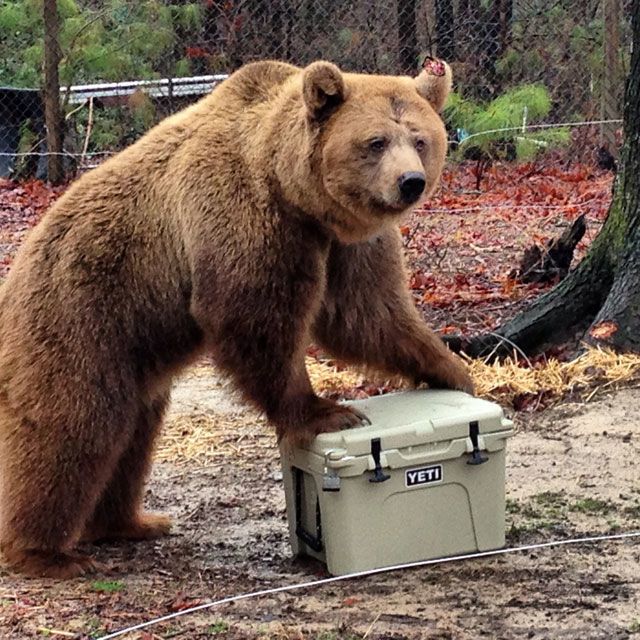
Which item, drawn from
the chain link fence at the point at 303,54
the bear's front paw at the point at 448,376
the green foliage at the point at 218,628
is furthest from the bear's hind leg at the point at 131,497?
the chain link fence at the point at 303,54

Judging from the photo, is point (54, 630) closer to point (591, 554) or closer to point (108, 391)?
point (108, 391)

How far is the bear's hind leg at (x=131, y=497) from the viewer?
16.3 feet

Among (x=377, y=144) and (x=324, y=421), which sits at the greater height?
(x=377, y=144)

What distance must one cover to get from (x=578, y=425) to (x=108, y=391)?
7.83ft

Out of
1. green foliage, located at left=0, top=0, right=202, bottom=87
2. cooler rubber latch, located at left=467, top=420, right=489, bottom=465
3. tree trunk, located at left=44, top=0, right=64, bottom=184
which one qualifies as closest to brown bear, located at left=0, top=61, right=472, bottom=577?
cooler rubber latch, located at left=467, top=420, right=489, bottom=465

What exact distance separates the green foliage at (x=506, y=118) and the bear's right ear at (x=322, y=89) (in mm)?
7478

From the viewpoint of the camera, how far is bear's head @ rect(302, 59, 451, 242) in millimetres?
4078

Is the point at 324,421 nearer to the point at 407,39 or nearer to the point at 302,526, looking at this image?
the point at 302,526

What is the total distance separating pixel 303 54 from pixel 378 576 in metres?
8.15

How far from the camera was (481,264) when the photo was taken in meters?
9.18

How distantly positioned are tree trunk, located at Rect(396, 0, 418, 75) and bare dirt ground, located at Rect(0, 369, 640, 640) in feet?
20.3

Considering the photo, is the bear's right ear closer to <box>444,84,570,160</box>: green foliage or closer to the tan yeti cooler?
the tan yeti cooler

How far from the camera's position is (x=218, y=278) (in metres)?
4.34

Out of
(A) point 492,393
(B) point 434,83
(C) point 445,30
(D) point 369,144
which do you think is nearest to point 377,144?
(D) point 369,144
